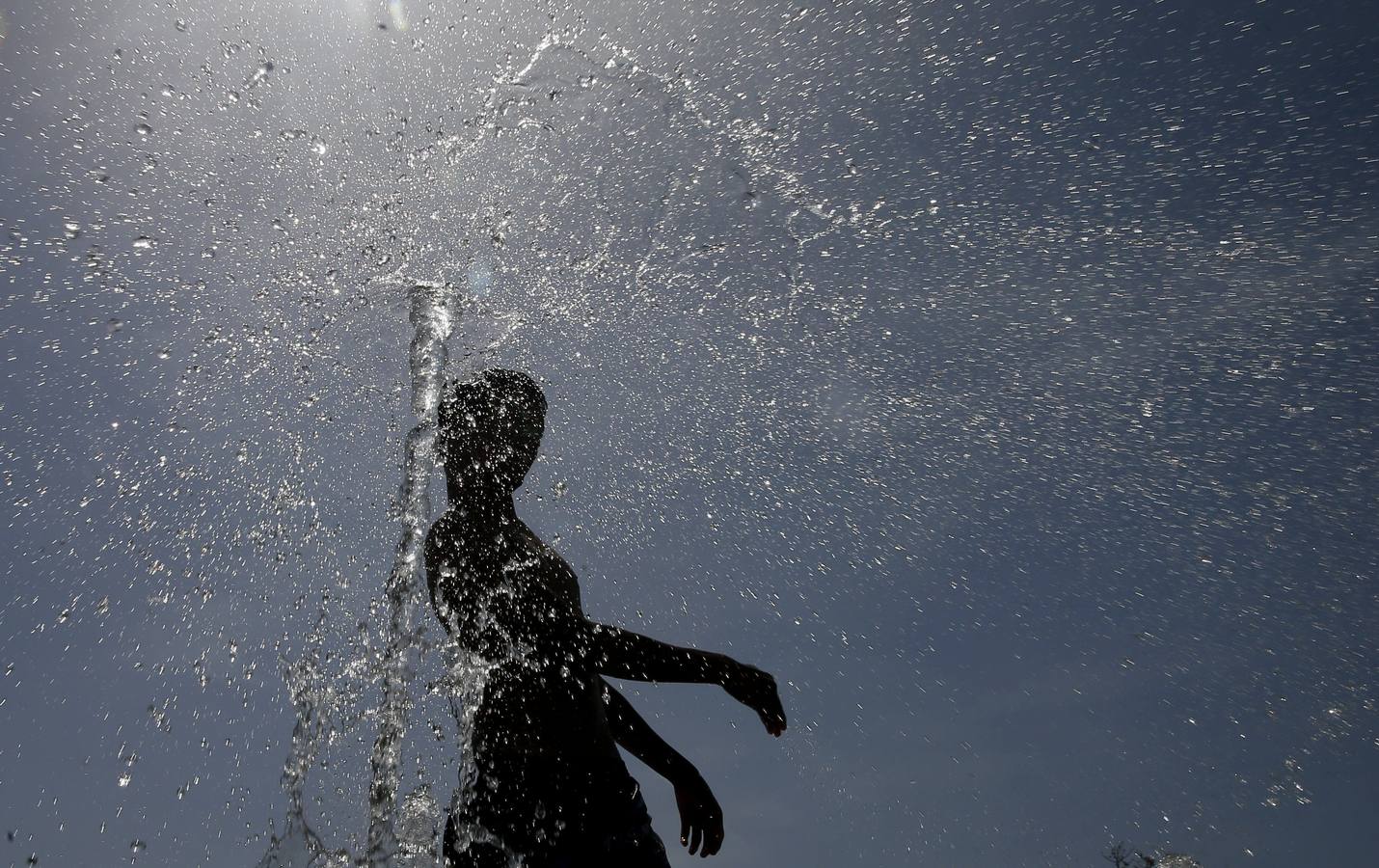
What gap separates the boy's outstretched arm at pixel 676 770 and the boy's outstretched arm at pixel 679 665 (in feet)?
0.92

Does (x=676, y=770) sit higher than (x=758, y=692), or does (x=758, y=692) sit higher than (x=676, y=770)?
(x=758, y=692)

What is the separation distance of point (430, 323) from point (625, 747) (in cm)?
350

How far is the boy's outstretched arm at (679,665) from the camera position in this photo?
93.3 inches

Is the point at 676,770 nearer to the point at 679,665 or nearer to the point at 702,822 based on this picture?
the point at 702,822

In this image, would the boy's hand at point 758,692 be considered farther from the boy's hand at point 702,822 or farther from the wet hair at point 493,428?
the wet hair at point 493,428

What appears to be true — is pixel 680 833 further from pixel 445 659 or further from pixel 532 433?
pixel 532 433

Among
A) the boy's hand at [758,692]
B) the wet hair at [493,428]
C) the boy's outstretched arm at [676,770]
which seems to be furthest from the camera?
the wet hair at [493,428]

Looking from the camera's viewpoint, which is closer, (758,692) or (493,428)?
(758,692)

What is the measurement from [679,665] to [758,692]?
0.78 feet

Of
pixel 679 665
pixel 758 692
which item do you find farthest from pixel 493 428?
pixel 758 692

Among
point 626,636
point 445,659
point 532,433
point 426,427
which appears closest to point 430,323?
point 426,427

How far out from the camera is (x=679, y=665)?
7.80 feet

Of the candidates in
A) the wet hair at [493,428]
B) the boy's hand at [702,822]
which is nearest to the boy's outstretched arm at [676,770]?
the boy's hand at [702,822]

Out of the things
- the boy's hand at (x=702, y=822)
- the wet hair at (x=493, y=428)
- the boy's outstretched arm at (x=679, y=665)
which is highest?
the wet hair at (x=493, y=428)
